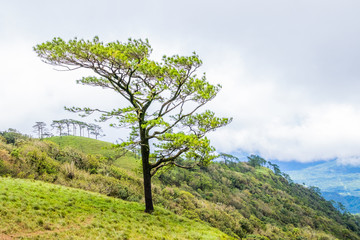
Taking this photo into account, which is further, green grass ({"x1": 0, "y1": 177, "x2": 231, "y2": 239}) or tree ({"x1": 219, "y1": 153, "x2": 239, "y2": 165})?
tree ({"x1": 219, "y1": 153, "x2": 239, "y2": 165})

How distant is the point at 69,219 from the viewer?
9500 mm

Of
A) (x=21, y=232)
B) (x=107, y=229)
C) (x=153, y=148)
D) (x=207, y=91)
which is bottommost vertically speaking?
(x=107, y=229)

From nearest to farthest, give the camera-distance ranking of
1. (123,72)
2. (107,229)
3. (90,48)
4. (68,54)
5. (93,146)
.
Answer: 1. (107,229)
2. (90,48)
3. (68,54)
4. (123,72)
5. (93,146)

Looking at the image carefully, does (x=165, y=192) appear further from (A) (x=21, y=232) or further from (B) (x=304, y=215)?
(B) (x=304, y=215)

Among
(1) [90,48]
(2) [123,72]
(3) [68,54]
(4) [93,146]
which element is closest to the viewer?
(1) [90,48]

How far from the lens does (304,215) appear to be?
72000 mm

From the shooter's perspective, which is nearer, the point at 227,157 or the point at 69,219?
the point at 69,219

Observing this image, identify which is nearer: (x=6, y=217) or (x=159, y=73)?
(x=6, y=217)

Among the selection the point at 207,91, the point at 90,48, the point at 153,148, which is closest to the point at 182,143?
the point at 153,148

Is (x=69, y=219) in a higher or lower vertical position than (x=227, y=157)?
lower

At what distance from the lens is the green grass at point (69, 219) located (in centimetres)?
785

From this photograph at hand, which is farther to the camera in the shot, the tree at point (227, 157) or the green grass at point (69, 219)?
the tree at point (227, 157)

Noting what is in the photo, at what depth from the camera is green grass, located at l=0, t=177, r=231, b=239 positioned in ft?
25.8

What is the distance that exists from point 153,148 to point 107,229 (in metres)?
5.73
